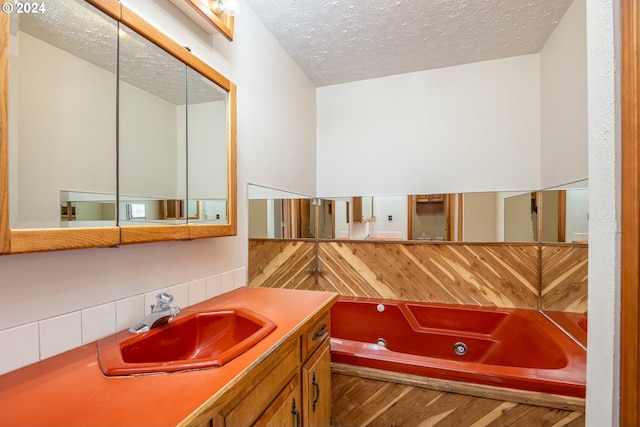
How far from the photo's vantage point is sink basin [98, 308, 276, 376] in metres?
0.85

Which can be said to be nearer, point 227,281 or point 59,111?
point 59,111

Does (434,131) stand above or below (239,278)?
above

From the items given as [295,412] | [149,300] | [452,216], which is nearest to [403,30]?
[452,216]

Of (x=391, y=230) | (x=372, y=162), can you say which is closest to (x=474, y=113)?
(x=372, y=162)

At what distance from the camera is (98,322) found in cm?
104

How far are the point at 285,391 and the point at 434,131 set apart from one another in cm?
249

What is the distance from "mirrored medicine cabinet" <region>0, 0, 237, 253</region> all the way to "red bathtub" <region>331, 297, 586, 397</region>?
130 centimetres

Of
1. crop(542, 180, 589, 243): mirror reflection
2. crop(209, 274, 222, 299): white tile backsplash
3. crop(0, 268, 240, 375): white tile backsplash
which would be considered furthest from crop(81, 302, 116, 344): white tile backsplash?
crop(542, 180, 589, 243): mirror reflection

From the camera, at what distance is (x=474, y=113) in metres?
2.64

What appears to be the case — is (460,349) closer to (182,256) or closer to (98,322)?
(182,256)

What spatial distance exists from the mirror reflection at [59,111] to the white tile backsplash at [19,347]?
305mm

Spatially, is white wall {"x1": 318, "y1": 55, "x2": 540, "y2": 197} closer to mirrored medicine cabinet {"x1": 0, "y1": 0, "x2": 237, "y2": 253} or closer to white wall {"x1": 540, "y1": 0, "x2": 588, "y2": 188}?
white wall {"x1": 540, "y1": 0, "x2": 588, "y2": 188}

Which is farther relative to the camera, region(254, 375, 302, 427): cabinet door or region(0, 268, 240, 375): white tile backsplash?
region(254, 375, 302, 427): cabinet door

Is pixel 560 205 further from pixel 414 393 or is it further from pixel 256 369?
pixel 256 369
